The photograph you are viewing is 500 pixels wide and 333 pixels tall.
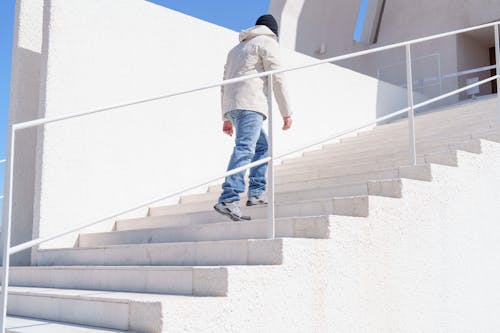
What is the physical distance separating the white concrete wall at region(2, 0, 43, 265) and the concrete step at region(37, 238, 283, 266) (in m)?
1.14

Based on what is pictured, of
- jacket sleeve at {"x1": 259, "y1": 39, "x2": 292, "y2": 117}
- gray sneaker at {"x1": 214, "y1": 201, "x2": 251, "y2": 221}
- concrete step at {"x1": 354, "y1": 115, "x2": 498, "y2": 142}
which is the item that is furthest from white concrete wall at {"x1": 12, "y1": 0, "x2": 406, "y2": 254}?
concrete step at {"x1": 354, "y1": 115, "x2": 498, "y2": 142}

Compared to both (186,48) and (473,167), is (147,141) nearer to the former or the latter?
(186,48)

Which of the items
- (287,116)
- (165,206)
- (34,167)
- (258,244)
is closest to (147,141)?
(165,206)

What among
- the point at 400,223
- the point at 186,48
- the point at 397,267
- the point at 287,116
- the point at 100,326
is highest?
the point at 186,48

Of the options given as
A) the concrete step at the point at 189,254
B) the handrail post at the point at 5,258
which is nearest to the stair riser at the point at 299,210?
the concrete step at the point at 189,254

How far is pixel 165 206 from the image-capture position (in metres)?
5.49

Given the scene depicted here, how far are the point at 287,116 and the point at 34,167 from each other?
8.69 ft

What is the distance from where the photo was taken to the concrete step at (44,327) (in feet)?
8.68

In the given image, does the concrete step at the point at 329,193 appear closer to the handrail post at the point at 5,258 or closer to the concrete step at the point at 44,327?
the concrete step at the point at 44,327

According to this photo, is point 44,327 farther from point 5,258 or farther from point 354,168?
point 354,168

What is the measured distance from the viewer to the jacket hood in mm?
4090

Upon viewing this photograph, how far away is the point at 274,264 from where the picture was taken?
3010 millimetres

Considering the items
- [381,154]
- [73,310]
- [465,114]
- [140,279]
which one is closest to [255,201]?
[140,279]

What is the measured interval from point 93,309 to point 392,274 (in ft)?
5.97
